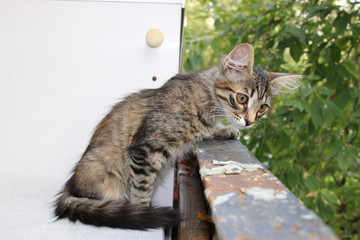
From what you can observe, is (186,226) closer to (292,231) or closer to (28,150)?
(292,231)

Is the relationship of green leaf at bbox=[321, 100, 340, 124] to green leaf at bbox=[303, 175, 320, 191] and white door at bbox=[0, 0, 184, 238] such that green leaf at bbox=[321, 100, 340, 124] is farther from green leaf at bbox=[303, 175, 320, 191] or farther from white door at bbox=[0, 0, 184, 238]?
white door at bbox=[0, 0, 184, 238]

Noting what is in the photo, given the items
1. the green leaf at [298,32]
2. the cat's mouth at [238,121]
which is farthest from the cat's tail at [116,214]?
the green leaf at [298,32]

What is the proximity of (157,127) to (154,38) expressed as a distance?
52 cm

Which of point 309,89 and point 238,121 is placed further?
point 309,89

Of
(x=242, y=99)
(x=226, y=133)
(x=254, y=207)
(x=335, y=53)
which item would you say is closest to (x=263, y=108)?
(x=242, y=99)

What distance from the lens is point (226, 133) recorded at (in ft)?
5.38

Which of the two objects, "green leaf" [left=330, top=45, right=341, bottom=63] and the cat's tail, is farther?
"green leaf" [left=330, top=45, right=341, bottom=63]

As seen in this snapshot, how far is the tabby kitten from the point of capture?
1.49 metres

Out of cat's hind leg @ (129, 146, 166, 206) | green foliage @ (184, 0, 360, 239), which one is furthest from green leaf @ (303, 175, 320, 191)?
cat's hind leg @ (129, 146, 166, 206)

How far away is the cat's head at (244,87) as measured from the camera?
5.23 feet

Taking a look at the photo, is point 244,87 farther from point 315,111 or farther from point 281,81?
point 315,111

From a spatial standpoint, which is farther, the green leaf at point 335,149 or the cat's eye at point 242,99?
the green leaf at point 335,149

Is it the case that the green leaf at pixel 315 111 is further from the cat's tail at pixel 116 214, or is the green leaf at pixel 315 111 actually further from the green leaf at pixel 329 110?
the cat's tail at pixel 116 214

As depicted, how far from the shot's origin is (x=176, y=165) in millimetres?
1922
